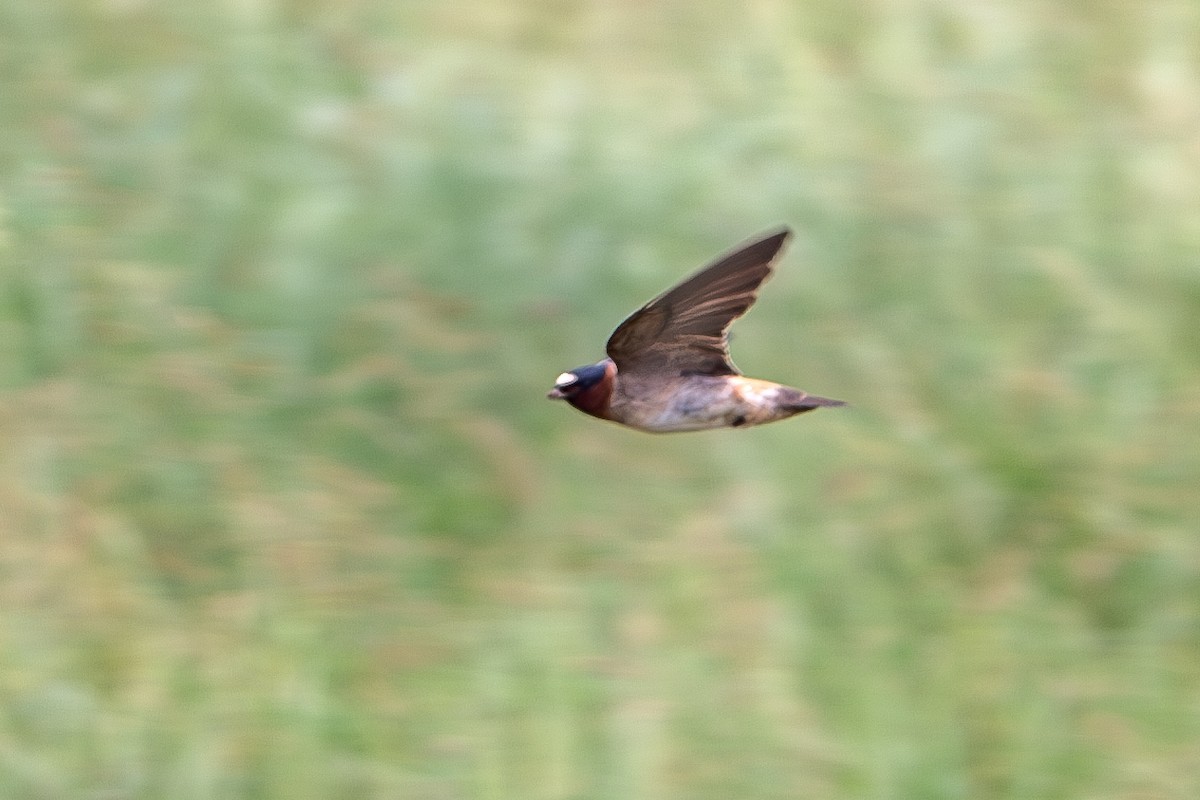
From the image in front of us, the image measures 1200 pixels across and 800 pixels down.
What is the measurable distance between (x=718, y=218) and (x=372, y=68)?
1.44m

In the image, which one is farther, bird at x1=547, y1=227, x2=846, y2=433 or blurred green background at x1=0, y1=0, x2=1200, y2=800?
blurred green background at x1=0, y1=0, x2=1200, y2=800

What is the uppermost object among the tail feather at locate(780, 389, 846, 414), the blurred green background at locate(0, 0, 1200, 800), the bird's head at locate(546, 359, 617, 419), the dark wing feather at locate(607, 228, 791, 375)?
the blurred green background at locate(0, 0, 1200, 800)

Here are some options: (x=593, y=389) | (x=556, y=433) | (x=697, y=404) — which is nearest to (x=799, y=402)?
(x=697, y=404)

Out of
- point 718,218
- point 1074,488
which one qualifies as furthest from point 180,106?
point 1074,488

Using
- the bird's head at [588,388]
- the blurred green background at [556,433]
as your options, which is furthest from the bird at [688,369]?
the blurred green background at [556,433]

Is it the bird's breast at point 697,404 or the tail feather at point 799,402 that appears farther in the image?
the tail feather at point 799,402

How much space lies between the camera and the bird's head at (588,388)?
3416 mm

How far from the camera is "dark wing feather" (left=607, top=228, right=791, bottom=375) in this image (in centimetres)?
346

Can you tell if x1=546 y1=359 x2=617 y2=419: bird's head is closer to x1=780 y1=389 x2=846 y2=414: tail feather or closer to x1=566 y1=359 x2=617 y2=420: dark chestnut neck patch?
x1=566 y1=359 x2=617 y2=420: dark chestnut neck patch

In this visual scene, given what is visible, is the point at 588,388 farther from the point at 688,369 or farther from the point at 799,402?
the point at 799,402

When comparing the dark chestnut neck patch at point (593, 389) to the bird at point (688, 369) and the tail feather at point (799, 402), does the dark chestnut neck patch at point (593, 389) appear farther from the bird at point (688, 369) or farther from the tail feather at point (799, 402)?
the tail feather at point (799, 402)

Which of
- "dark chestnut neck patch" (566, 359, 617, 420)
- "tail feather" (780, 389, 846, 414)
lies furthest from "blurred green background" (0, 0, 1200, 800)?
"dark chestnut neck patch" (566, 359, 617, 420)

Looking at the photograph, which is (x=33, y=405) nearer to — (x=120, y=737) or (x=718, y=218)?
(x=120, y=737)

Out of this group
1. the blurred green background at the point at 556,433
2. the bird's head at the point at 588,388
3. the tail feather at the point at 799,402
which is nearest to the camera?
the bird's head at the point at 588,388
